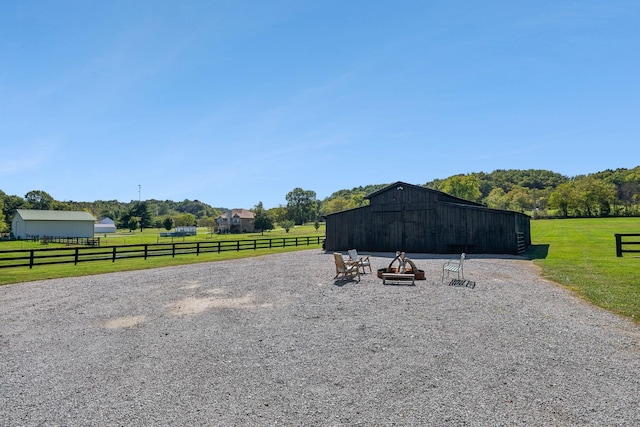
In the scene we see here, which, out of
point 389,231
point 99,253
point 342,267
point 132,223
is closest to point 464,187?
point 389,231

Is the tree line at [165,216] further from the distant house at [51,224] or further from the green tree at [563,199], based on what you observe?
the green tree at [563,199]

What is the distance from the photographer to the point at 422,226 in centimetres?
2303

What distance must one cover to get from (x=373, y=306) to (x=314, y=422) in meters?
4.75

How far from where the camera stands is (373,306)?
8.20m

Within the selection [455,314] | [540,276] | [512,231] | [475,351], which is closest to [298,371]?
[475,351]

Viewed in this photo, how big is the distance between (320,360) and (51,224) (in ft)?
216

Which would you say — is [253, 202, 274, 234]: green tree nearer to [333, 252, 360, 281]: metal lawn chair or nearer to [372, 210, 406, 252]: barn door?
[372, 210, 406, 252]: barn door

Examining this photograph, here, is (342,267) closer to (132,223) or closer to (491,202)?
(132,223)

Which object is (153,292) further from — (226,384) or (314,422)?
(314,422)

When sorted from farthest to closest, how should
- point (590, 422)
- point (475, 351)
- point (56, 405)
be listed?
1. point (475, 351)
2. point (56, 405)
3. point (590, 422)

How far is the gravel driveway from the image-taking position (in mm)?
3812

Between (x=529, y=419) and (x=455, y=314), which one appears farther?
(x=455, y=314)

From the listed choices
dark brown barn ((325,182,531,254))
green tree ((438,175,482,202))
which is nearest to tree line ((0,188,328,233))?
green tree ((438,175,482,202))

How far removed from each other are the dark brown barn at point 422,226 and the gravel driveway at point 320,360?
40.4 feet
